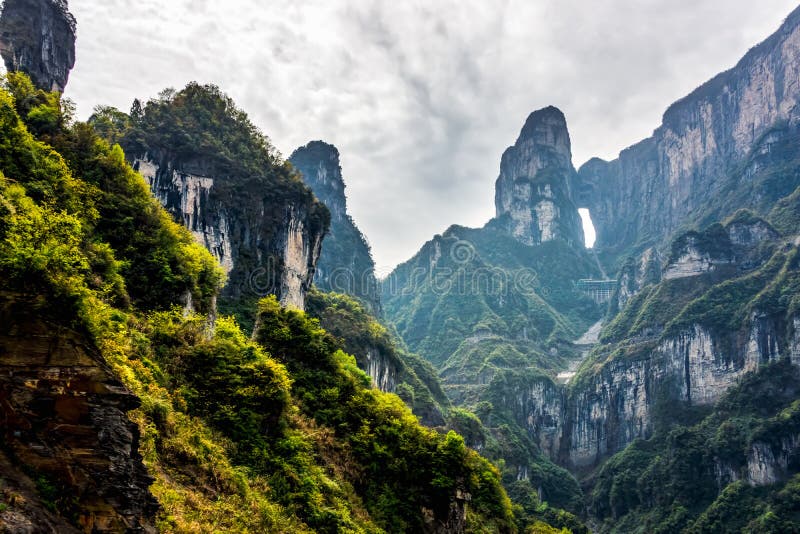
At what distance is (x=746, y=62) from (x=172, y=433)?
171397 mm

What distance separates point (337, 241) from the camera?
106 meters

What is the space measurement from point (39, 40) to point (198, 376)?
34393mm

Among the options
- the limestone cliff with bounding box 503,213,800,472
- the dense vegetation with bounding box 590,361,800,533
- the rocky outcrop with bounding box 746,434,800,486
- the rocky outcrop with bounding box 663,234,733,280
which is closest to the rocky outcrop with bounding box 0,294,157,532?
the dense vegetation with bounding box 590,361,800,533

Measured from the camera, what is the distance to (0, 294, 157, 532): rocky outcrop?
721 centimetres

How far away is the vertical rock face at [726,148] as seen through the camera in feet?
384

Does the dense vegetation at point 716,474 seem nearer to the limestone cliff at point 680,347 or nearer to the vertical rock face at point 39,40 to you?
the limestone cliff at point 680,347

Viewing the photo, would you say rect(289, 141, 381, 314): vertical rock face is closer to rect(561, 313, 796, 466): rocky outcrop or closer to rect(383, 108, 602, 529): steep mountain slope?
rect(383, 108, 602, 529): steep mountain slope

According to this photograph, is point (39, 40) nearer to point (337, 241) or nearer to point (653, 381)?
point (337, 241)

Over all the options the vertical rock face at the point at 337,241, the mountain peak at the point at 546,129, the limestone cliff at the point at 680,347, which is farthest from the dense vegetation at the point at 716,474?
the mountain peak at the point at 546,129

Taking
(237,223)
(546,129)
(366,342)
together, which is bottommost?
(366,342)

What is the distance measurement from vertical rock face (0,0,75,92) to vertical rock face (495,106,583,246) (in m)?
154

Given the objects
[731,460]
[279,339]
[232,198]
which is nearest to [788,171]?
[731,460]

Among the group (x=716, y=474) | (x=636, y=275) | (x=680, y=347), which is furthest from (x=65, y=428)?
(x=636, y=275)

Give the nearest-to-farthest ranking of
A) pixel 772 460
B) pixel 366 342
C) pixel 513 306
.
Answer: pixel 366 342 < pixel 772 460 < pixel 513 306
